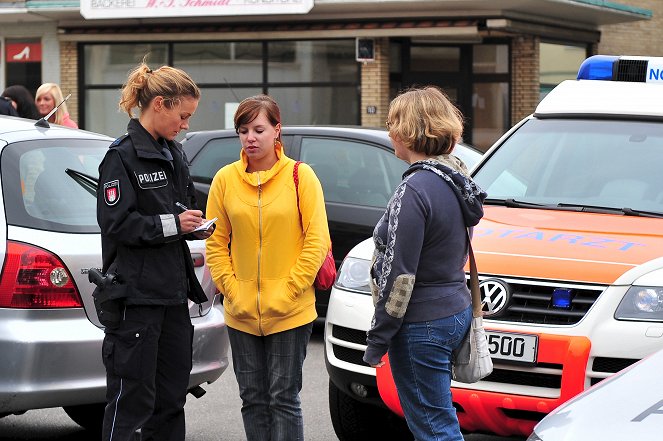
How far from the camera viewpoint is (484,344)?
4.53 m

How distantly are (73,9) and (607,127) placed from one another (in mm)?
17842

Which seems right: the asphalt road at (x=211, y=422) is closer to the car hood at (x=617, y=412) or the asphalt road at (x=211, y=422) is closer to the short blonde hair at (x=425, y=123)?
the short blonde hair at (x=425, y=123)

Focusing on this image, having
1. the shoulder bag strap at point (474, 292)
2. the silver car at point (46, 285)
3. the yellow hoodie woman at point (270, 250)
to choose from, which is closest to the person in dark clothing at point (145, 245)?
the yellow hoodie woman at point (270, 250)

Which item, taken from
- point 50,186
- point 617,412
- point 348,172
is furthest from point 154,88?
point 348,172

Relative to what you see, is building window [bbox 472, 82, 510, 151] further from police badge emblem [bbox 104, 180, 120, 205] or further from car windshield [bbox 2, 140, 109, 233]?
police badge emblem [bbox 104, 180, 120, 205]

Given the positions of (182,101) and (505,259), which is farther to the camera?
(505,259)

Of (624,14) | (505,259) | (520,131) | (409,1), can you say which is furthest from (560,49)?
(505,259)

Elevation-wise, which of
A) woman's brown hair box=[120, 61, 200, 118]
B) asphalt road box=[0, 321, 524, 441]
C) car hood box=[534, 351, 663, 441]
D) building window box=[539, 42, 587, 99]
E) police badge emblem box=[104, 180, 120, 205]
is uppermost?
building window box=[539, 42, 587, 99]

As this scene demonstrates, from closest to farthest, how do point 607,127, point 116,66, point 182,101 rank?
point 182,101 < point 607,127 < point 116,66

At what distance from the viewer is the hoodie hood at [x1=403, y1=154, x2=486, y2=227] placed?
441 centimetres

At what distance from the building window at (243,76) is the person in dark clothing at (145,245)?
715 inches

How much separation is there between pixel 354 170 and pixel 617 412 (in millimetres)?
6711

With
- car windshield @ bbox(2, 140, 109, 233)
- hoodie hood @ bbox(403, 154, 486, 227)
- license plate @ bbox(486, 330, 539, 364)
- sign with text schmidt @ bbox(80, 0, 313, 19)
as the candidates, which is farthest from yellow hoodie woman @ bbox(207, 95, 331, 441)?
sign with text schmidt @ bbox(80, 0, 313, 19)

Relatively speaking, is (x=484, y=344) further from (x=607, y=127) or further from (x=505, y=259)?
(x=607, y=127)
